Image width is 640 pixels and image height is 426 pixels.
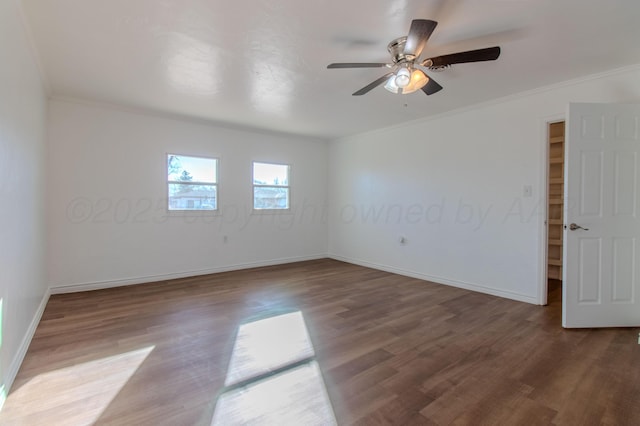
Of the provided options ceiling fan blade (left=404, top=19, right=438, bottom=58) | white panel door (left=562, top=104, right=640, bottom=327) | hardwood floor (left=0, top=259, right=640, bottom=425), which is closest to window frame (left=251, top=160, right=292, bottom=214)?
hardwood floor (left=0, top=259, right=640, bottom=425)

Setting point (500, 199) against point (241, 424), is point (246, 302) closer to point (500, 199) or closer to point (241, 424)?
point (241, 424)

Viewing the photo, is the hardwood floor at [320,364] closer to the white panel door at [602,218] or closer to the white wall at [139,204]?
the white panel door at [602,218]

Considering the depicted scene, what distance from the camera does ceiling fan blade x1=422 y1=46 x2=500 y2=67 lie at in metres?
2.09

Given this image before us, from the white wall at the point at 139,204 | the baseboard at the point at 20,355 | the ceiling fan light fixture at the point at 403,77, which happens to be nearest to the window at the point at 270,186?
the white wall at the point at 139,204

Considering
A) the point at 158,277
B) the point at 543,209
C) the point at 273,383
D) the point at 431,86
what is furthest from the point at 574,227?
the point at 158,277

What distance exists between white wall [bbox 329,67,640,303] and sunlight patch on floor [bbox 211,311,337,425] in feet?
8.94

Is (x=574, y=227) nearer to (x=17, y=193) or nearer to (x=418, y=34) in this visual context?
(x=418, y=34)

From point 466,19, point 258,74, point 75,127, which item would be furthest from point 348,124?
point 75,127

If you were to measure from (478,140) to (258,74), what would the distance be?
3040 mm

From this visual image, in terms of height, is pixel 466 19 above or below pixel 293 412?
above

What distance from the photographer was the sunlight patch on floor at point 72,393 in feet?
5.69

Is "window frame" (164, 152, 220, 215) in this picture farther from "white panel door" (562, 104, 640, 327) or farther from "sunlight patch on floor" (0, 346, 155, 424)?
"white panel door" (562, 104, 640, 327)

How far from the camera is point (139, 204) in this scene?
4.57 m

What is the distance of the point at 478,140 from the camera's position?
4180mm
